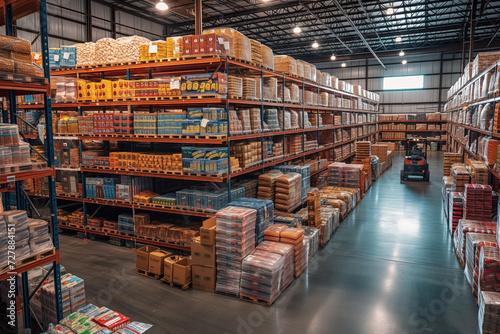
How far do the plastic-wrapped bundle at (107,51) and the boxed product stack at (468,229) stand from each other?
7.89 metres

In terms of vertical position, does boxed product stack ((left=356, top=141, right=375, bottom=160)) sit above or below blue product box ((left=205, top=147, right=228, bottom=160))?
below

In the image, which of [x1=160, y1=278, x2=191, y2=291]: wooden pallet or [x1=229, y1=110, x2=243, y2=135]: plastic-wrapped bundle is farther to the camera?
[x1=229, y1=110, x2=243, y2=135]: plastic-wrapped bundle

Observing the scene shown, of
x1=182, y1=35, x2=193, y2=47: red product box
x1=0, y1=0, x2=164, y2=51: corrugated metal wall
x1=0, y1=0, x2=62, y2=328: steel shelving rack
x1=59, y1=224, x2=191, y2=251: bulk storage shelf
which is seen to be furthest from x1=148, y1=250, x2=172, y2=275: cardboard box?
x1=0, y1=0, x2=164, y2=51: corrugated metal wall

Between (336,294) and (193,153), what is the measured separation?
3.62 m

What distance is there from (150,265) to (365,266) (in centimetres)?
399

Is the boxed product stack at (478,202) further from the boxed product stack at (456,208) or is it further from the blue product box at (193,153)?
the blue product box at (193,153)

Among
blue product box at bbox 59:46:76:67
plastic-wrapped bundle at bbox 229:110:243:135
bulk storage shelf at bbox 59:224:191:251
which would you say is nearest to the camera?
plastic-wrapped bundle at bbox 229:110:243:135

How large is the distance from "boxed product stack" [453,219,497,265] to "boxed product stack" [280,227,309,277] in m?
2.98

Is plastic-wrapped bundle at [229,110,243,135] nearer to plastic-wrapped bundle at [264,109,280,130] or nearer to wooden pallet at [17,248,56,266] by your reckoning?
plastic-wrapped bundle at [264,109,280,130]

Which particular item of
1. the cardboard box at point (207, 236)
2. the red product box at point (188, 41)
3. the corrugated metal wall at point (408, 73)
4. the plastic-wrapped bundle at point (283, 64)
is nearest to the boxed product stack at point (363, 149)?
the plastic-wrapped bundle at point (283, 64)

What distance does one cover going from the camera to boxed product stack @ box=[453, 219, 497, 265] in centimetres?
633

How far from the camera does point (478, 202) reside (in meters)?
6.97

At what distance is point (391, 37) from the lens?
2448cm

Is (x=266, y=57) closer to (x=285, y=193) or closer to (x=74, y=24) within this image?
(x=285, y=193)
